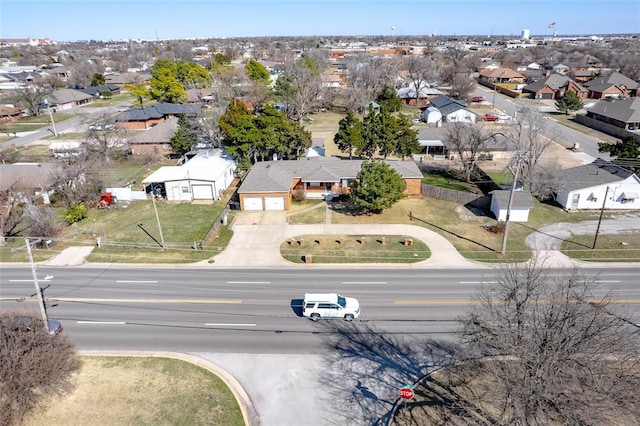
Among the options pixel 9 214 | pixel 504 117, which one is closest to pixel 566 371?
pixel 9 214

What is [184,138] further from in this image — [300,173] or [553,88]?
[553,88]

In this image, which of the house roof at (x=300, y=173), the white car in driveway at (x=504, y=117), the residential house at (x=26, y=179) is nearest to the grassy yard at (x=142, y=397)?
the house roof at (x=300, y=173)

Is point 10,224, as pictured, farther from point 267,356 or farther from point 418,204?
point 418,204

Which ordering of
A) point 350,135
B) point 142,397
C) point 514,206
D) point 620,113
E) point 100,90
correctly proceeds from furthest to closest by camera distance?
1. point 100,90
2. point 620,113
3. point 350,135
4. point 514,206
5. point 142,397

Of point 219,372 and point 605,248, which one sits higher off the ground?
point 605,248

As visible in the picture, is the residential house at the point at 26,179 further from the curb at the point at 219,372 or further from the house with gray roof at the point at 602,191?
the house with gray roof at the point at 602,191

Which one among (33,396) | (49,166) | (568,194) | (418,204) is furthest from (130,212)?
(568,194)
